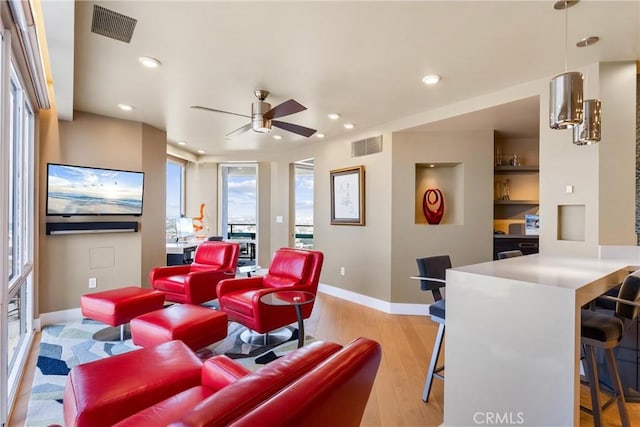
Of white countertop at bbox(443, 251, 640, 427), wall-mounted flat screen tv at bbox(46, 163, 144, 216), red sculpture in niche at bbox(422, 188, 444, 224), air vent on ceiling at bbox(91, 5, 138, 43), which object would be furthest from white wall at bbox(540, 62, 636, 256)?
wall-mounted flat screen tv at bbox(46, 163, 144, 216)

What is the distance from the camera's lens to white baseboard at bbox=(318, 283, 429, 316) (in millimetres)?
4223

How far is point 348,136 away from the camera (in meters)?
5.04

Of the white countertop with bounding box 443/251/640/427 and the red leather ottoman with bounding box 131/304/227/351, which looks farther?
the red leather ottoman with bounding box 131/304/227/351

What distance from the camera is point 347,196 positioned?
197 inches

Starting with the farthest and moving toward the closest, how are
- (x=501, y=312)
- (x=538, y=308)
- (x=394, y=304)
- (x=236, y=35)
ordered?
(x=394, y=304) < (x=236, y=35) < (x=501, y=312) < (x=538, y=308)

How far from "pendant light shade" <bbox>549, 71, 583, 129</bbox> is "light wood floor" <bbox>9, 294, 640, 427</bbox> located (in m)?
1.89

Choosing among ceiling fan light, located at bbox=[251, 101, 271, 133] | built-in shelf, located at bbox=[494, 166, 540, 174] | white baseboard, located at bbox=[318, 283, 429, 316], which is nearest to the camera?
ceiling fan light, located at bbox=[251, 101, 271, 133]

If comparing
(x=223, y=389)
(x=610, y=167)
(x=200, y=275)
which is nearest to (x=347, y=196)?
(x=200, y=275)

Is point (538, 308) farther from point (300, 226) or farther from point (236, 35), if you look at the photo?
point (300, 226)

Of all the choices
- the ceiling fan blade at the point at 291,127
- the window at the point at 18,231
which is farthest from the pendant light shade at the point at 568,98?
the window at the point at 18,231

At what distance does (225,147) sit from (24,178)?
3.22 m

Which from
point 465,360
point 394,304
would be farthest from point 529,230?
point 465,360

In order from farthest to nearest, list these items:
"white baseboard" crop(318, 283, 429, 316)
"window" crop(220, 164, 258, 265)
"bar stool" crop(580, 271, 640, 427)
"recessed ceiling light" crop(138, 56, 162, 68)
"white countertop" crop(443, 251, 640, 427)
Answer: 1. "window" crop(220, 164, 258, 265)
2. "white baseboard" crop(318, 283, 429, 316)
3. "recessed ceiling light" crop(138, 56, 162, 68)
4. "bar stool" crop(580, 271, 640, 427)
5. "white countertop" crop(443, 251, 640, 427)

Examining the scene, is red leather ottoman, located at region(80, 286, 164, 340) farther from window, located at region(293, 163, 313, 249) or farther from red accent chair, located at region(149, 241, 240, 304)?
window, located at region(293, 163, 313, 249)
